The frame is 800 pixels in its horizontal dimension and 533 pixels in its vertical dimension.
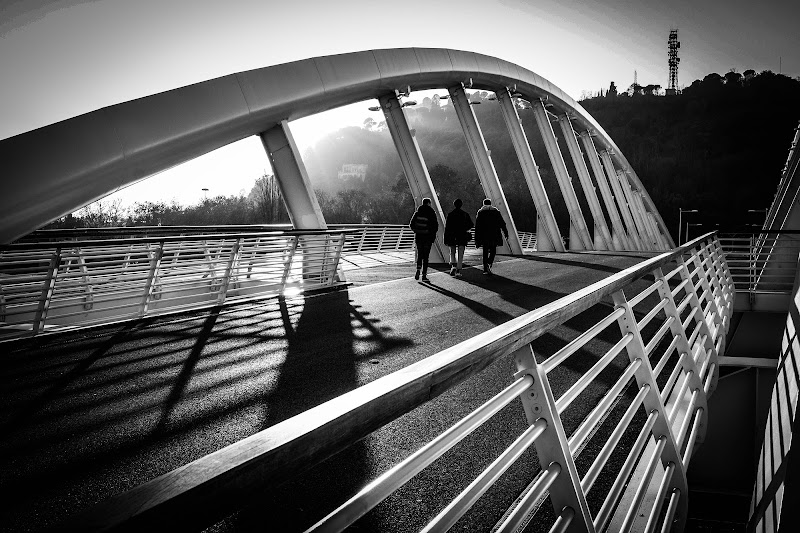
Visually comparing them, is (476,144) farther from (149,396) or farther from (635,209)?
(635,209)

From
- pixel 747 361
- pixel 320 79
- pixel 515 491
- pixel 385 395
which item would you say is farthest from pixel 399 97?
pixel 385 395

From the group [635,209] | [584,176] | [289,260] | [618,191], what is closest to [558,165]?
[584,176]

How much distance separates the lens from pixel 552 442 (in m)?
1.86

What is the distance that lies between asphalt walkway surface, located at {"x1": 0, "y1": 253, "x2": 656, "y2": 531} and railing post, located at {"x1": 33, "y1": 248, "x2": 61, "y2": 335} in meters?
0.36

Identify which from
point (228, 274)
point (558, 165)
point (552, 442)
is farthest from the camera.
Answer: point (558, 165)

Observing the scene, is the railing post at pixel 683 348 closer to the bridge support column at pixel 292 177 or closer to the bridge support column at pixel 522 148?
the bridge support column at pixel 292 177

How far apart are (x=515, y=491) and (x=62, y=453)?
287 cm

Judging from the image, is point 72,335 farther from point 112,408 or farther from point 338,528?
point 338,528

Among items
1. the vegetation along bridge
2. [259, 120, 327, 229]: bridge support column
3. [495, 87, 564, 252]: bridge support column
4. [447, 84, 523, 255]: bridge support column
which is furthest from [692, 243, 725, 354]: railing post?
[495, 87, 564, 252]: bridge support column

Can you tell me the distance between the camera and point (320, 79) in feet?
44.0

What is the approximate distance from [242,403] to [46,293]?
4.55 metres

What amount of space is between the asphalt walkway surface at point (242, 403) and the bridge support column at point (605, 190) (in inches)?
1049

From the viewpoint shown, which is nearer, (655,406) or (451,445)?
(451,445)

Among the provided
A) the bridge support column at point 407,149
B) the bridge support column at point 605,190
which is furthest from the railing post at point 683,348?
the bridge support column at point 605,190
